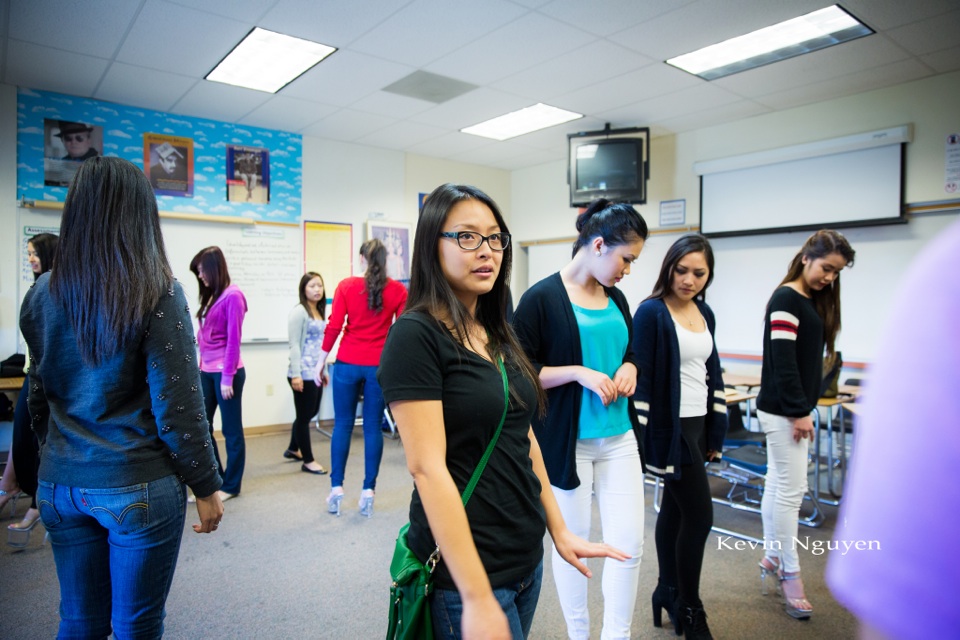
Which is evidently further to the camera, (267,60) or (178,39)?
(267,60)

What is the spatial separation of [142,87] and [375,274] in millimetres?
2682

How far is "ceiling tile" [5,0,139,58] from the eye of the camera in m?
3.15

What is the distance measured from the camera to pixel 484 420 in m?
1.01

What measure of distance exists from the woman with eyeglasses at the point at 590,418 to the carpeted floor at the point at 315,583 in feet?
1.78

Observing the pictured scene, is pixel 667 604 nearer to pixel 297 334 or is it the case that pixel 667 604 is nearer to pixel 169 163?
pixel 297 334

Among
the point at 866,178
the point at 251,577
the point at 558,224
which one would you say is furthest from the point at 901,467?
the point at 558,224

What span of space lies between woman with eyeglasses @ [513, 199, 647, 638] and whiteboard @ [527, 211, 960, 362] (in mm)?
3468

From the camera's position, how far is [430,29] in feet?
11.3

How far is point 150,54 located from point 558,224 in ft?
14.3

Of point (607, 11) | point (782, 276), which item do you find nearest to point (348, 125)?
point (607, 11)

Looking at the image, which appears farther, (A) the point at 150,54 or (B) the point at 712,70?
(B) the point at 712,70

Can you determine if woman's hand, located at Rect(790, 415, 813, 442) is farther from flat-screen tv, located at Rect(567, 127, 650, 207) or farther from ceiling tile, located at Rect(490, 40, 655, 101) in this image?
flat-screen tv, located at Rect(567, 127, 650, 207)

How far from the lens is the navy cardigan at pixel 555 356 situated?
173 centimetres

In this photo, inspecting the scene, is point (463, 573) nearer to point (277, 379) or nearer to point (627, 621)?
point (627, 621)
